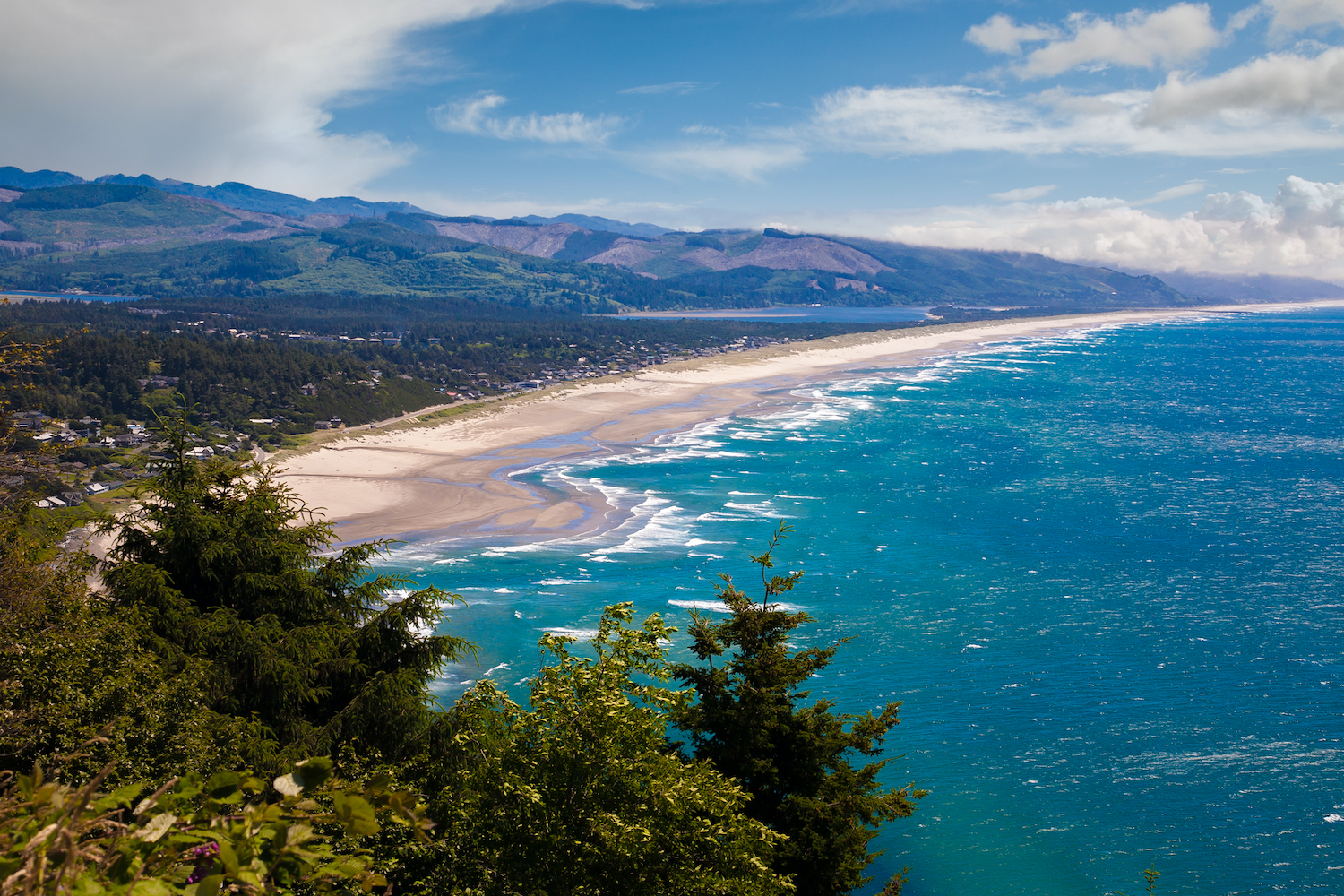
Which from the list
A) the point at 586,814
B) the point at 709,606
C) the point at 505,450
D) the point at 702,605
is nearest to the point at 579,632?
the point at 702,605

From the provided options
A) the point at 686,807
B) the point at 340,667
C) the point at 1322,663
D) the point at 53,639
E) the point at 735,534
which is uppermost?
the point at 53,639

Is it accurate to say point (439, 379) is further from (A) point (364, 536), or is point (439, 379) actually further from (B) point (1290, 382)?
(B) point (1290, 382)

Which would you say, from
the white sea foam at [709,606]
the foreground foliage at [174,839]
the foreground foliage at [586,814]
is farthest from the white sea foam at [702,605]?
the foreground foliage at [174,839]

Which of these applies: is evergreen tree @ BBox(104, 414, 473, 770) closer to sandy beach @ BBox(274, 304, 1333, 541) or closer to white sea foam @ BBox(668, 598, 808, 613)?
white sea foam @ BBox(668, 598, 808, 613)

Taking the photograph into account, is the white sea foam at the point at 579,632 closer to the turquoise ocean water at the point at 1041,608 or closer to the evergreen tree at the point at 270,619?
the turquoise ocean water at the point at 1041,608

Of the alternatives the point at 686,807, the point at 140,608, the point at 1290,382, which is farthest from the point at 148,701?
the point at 1290,382

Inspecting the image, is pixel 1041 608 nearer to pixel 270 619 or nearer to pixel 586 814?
pixel 270 619
